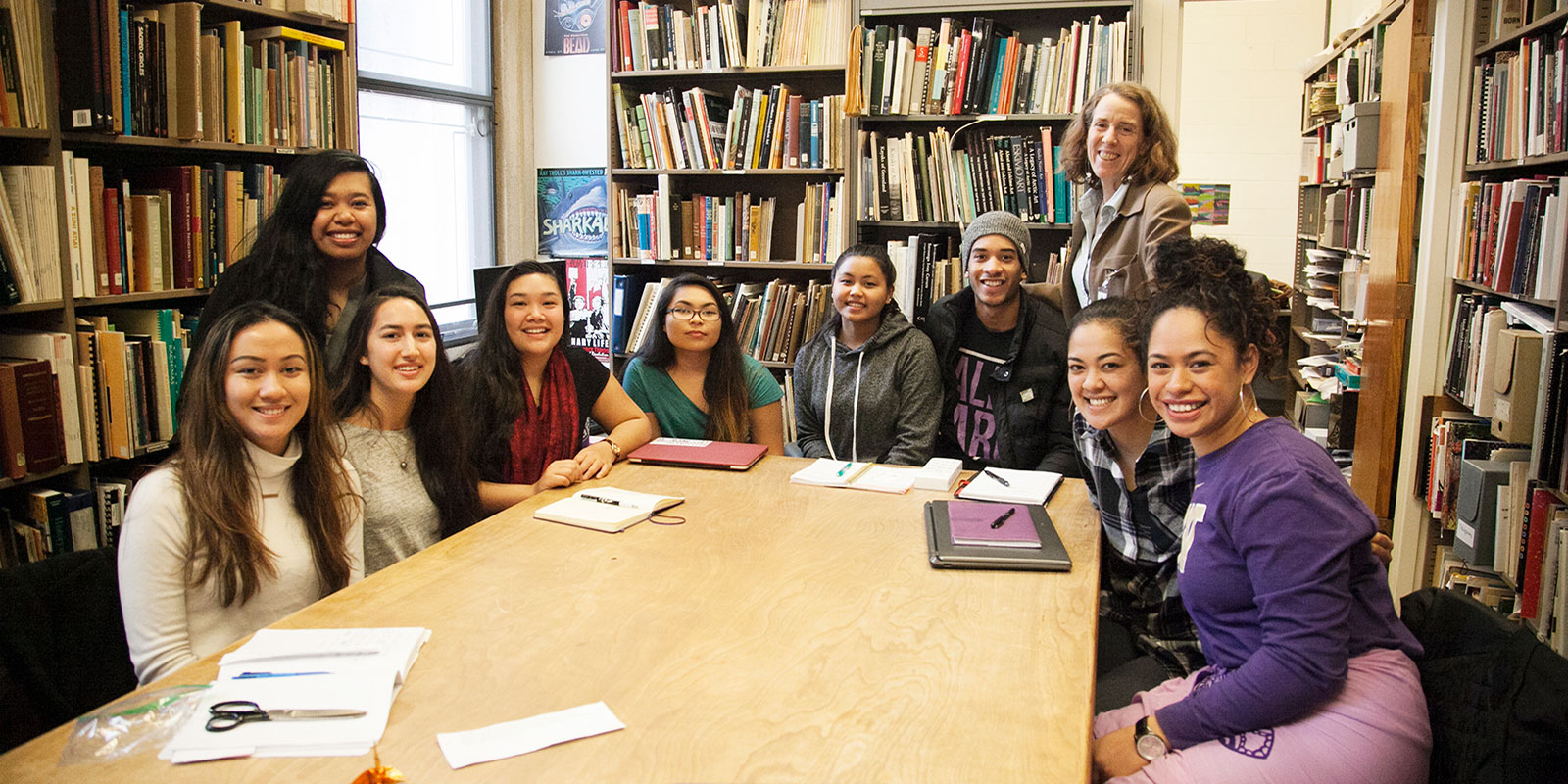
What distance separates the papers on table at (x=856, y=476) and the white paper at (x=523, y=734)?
1.21 meters

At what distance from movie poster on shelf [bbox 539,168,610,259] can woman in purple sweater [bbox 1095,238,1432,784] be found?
375 centimetres

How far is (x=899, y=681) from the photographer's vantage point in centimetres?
137

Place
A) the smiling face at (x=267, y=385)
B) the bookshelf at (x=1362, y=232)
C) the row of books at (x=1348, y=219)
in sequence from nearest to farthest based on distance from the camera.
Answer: the smiling face at (x=267, y=385) → the bookshelf at (x=1362, y=232) → the row of books at (x=1348, y=219)

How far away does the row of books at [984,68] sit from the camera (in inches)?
146

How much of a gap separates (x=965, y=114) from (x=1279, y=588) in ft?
9.15

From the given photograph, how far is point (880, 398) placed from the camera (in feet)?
9.95

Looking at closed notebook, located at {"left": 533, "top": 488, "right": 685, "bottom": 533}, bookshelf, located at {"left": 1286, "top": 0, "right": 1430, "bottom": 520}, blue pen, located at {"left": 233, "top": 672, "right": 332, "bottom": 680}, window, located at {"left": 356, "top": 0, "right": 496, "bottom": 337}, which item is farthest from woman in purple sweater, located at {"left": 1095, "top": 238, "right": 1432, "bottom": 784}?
window, located at {"left": 356, "top": 0, "right": 496, "bottom": 337}

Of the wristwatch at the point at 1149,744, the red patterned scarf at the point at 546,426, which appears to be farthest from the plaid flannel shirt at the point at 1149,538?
the red patterned scarf at the point at 546,426

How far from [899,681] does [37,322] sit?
2480 millimetres

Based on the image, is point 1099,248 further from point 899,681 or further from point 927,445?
point 899,681

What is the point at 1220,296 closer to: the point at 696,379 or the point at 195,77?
the point at 696,379

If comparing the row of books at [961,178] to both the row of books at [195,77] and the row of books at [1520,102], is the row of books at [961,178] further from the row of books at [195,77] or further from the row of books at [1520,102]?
the row of books at [195,77]

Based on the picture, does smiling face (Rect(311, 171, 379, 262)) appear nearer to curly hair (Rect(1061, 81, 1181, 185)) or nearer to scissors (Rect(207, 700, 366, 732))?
scissors (Rect(207, 700, 366, 732))

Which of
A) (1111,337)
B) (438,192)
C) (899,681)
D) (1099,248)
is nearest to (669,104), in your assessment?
(438,192)
